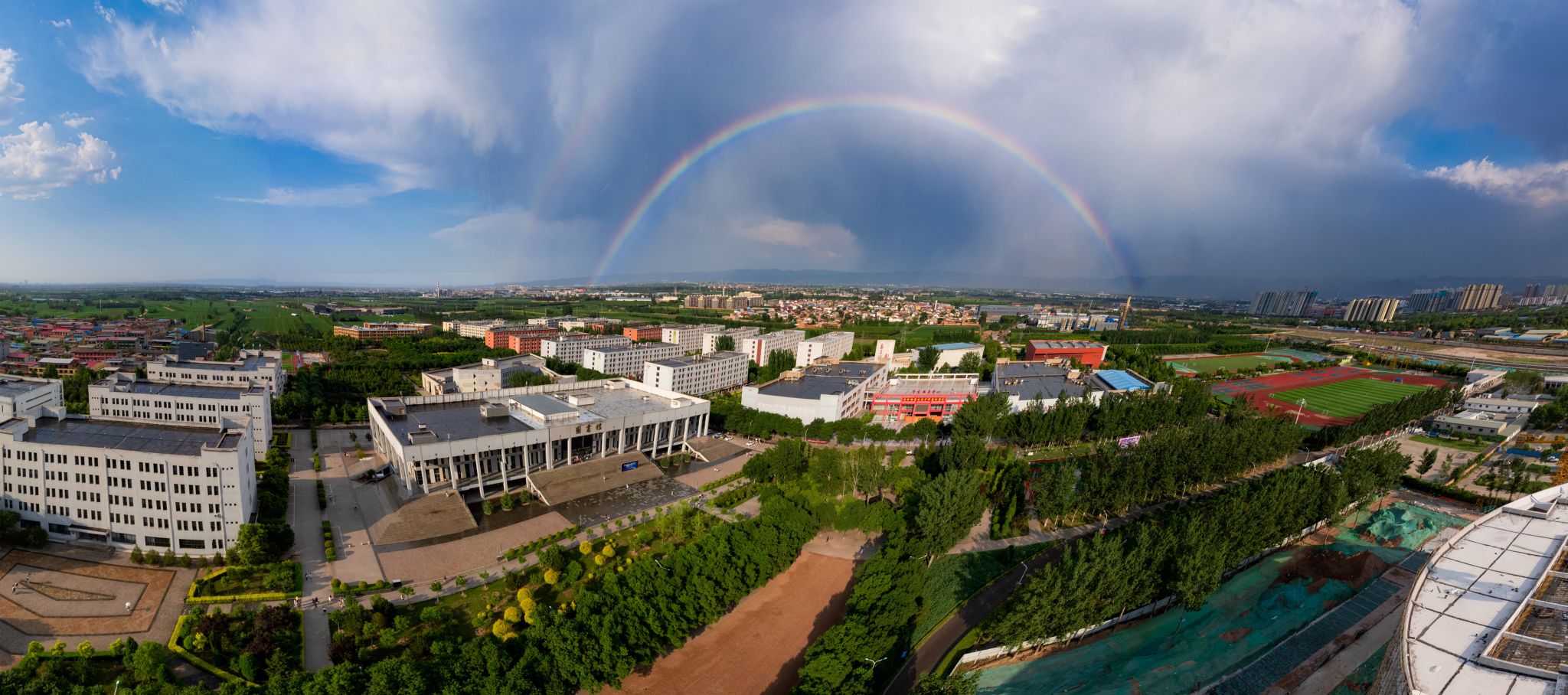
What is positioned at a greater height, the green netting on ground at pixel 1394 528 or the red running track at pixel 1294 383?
the red running track at pixel 1294 383

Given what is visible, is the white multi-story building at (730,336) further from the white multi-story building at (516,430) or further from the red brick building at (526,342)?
the white multi-story building at (516,430)

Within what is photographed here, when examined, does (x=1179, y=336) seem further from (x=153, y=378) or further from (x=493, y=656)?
(x=153, y=378)

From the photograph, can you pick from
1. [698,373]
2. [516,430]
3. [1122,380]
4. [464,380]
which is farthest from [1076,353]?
[464,380]

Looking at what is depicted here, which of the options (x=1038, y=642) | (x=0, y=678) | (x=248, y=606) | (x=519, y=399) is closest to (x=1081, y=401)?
(x=1038, y=642)

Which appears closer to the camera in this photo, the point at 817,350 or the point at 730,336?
the point at 817,350

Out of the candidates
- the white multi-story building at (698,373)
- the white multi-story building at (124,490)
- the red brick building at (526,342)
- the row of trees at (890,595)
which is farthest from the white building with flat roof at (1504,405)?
the red brick building at (526,342)

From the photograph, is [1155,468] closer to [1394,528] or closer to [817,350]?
[1394,528]
